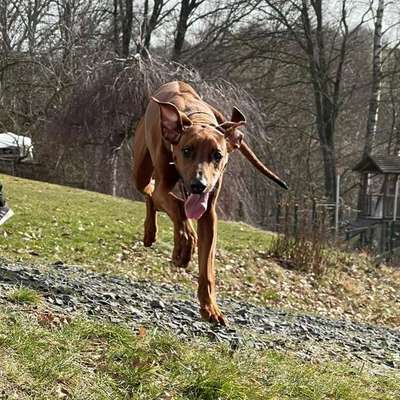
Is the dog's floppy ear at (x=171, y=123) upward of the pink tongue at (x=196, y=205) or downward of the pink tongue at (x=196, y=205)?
upward

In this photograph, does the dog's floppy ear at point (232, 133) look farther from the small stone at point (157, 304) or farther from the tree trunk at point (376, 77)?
the tree trunk at point (376, 77)

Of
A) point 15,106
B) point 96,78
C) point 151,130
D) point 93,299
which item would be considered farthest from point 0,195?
point 15,106

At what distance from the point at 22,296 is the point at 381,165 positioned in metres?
23.8

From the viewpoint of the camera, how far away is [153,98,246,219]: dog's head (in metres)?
4.57

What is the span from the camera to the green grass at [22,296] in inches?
217

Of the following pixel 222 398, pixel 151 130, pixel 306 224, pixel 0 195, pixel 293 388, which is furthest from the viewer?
pixel 306 224

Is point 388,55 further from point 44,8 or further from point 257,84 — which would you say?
point 44,8

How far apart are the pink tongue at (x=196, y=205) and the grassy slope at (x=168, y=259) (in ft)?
20.9

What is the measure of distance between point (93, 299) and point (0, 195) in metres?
1.94

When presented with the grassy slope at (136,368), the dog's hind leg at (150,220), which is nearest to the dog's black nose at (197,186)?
the grassy slope at (136,368)

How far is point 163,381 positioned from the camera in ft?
14.5

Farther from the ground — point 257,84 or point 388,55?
point 388,55

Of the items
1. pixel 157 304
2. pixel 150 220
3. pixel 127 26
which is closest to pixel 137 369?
pixel 150 220

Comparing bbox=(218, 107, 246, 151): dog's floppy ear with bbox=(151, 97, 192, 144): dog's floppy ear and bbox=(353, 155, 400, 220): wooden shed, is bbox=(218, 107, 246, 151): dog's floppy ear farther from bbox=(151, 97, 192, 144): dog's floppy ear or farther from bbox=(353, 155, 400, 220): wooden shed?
bbox=(353, 155, 400, 220): wooden shed
